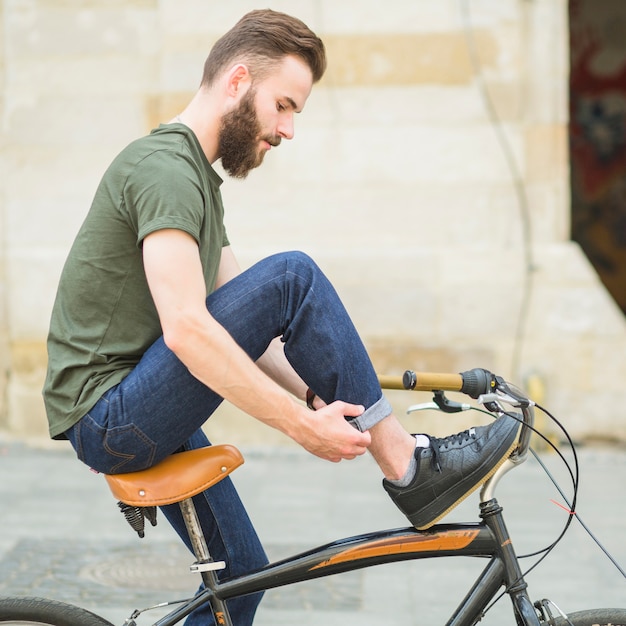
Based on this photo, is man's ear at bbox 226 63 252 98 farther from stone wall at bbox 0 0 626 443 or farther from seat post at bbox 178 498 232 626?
stone wall at bbox 0 0 626 443

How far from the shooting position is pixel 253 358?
7.89ft

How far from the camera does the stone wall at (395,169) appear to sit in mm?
6215

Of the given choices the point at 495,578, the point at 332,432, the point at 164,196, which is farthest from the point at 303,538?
the point at 164,196

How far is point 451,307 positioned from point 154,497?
4063 millimetres

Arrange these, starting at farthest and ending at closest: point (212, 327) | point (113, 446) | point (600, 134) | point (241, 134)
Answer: point (600, 134)
point (241, 134)
point (113, 446)
point (212, 327)

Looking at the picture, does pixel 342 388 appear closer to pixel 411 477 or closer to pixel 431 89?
pixel 411 477

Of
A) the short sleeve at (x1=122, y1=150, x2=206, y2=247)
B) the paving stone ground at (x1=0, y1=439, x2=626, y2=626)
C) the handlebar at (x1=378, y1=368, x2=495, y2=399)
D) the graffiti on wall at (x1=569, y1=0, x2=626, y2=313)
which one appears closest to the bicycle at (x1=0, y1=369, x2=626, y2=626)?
the handlebar at (x1=378, y1=368, x2=495, y2=399)

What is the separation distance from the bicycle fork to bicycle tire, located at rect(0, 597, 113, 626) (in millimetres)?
869

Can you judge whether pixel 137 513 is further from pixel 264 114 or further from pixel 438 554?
pixel 264 114

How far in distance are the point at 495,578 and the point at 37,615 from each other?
43.2 inches

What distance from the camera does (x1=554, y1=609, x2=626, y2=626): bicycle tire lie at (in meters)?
2.42

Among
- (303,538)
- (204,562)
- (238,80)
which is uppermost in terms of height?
(238,80)

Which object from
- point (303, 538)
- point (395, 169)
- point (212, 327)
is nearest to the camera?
point (212, 327)

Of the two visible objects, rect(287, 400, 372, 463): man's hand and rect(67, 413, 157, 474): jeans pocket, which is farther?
rect(67, 413, 157, 474): jeans pocket
